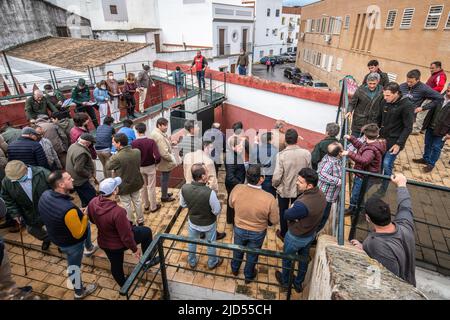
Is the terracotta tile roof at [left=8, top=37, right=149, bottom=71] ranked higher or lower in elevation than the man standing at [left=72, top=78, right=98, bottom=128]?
higher

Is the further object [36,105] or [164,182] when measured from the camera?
[36,105]

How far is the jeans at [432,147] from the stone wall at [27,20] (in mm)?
25687

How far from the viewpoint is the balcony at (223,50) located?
27.0 metres

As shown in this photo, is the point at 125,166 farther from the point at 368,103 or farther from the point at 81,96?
the point at 81,96

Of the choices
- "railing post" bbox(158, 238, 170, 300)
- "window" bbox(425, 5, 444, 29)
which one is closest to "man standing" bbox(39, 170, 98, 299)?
"railing post" bbox(158, 238, 170, 300)

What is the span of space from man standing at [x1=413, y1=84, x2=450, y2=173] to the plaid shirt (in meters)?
2.90

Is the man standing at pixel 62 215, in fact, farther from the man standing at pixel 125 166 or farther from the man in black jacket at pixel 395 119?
the man in black jacket at pixel 395 119

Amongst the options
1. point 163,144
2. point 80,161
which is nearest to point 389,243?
Answer: point 163,144

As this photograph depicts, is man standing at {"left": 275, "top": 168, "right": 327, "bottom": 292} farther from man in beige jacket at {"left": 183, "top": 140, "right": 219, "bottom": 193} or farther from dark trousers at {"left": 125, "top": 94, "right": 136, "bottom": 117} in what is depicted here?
dark trousers at {"left": 125, "top": 94, "right": 136, "bottom": 117}

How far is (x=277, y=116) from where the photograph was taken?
9.09 m

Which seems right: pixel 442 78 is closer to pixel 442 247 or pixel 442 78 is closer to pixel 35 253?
pixel 442 247

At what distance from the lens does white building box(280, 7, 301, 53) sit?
48656 mm

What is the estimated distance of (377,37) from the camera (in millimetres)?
19031

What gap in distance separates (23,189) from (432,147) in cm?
765
